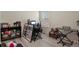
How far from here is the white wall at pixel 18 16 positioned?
2059mm

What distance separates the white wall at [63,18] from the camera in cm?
205

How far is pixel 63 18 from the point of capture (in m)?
2.06

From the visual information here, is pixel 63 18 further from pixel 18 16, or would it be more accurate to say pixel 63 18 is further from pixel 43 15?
pixel 18 16

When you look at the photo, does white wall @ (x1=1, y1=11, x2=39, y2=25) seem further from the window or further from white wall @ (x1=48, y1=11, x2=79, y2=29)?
white wall @ (x1=48, y1=11, x2=79, y2=29)

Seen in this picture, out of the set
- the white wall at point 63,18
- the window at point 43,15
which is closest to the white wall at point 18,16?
the window at point 43,15

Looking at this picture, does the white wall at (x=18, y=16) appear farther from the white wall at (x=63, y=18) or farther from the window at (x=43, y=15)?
the white wall at (x=63, y=18)

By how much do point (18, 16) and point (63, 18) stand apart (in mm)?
741

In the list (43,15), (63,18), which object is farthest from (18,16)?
(63,18)

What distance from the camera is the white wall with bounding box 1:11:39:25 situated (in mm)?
2059

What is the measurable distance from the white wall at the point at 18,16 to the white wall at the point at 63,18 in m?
0.25
